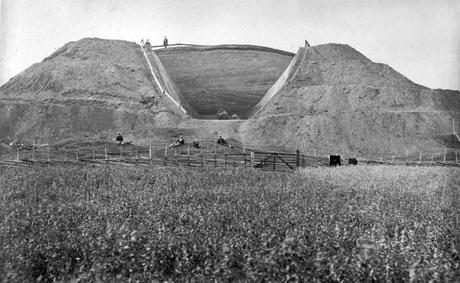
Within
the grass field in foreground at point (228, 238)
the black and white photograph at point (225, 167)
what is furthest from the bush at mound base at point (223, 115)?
the grass field in foreground at point (228, 238)

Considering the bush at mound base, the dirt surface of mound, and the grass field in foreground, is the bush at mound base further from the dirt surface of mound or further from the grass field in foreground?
the grass field in foreground

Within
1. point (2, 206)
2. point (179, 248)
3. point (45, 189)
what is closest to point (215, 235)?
point (179, 248)

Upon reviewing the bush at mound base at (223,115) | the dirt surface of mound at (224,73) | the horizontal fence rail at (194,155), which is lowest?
the horizontal fence rail at (194,155)

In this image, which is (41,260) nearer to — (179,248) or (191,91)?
(179,248)

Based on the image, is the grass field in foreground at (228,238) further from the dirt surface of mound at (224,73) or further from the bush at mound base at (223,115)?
the dirt surface of mound at (224,73)

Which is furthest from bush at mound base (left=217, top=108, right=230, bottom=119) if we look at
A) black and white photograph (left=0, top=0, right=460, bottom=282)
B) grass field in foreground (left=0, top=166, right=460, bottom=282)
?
grass field in foreground (left=0, top=166, right=460, bottom=282)
